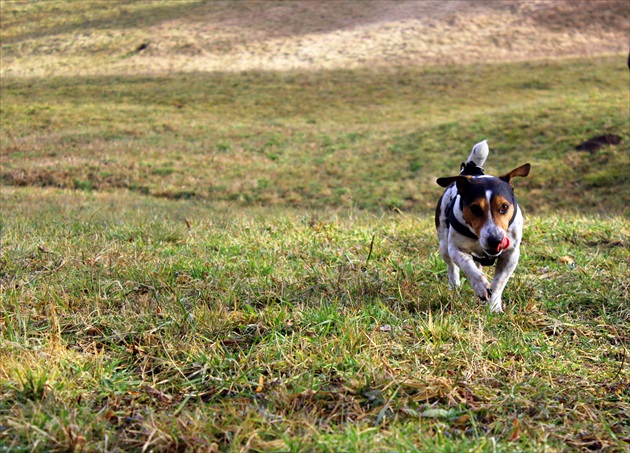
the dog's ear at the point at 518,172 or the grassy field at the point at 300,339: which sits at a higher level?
the dog's ear at the point at 518,172

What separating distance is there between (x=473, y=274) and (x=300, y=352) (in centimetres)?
179

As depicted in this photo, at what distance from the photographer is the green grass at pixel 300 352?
3012 millimetres

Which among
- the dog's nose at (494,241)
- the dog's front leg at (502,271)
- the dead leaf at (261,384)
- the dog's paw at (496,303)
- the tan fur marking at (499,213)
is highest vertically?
the tan fur marking at (499,213)

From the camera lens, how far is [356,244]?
22.4 ft

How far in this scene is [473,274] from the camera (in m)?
4.81

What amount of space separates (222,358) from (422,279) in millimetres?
2628

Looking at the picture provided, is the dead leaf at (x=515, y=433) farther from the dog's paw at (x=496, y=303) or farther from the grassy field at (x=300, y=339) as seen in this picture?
the dog's paw at (x=496, y=303)

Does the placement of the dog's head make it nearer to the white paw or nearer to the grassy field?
the white paw

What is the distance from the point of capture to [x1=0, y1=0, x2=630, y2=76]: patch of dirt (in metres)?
39.1

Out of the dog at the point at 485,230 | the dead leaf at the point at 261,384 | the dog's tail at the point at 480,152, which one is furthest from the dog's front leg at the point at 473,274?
the dead leaf at the point at 261,384

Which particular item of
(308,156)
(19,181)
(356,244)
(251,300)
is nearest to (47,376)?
(251,300)

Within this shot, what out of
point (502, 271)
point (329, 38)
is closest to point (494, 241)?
point (502, 271)

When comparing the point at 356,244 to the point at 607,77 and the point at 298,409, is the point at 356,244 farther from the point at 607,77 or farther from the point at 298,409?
the point at 607,77

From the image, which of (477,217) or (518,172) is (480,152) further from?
(477,217)
